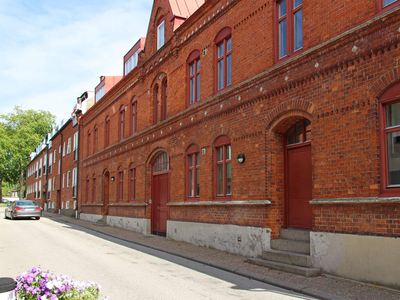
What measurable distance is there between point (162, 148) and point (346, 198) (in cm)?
1027

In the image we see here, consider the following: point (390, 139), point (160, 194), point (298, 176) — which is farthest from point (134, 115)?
point (390, 139)

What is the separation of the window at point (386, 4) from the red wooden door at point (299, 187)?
3544 millimetres

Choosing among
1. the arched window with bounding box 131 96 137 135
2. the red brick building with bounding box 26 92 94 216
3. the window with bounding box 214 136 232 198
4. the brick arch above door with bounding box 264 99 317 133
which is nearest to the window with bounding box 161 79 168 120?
the arched window with bounding box 131 96 137 135

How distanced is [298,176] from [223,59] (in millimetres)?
5159

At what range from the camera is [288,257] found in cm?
852

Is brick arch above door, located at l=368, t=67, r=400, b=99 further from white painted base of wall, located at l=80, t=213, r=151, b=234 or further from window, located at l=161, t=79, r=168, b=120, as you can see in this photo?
white painted base of wall, located at l=80, t=213, r=151, b=234

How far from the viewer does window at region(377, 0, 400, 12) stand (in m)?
7.01

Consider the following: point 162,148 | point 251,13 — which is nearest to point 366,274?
point 251,13

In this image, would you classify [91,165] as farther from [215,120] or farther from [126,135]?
[215,120]

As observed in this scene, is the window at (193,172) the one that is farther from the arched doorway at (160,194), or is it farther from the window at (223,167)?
the arched doorway at (160,194)

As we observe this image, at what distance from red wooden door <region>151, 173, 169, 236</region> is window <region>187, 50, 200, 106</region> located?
3.92 m

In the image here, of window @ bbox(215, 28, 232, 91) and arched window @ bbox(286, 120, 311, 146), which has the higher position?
window @ bbox(215, 28, 232, 91)

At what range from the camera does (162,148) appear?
16594 millimetres

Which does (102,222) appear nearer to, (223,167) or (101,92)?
(101,92)
